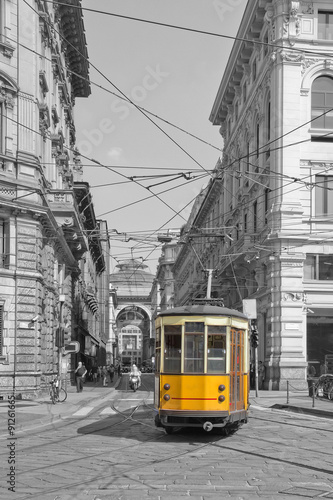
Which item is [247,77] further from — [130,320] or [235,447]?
[130,320]

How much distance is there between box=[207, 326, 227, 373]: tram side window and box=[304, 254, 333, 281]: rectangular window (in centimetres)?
1898

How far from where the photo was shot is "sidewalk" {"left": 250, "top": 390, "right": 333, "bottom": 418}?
19.7 meters

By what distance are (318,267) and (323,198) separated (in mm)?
2904

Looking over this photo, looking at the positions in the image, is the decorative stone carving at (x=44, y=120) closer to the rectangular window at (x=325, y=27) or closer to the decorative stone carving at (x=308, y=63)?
the decorative stone carving at (x=308, y=63)

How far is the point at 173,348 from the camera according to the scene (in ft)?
43.2

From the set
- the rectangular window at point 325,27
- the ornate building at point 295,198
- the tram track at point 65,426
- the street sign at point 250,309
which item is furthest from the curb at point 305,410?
the rectangular window at point 325,27

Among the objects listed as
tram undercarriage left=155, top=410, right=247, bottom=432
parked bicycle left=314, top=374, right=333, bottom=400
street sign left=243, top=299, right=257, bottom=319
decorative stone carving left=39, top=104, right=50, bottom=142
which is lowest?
parked bicycle left=314, top=374, right=333, bottom=400

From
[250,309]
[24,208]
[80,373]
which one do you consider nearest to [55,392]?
[24,208]

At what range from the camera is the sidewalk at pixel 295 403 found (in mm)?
19683

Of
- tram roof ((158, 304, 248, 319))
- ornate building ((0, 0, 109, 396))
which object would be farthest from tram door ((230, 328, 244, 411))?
ornate building ((0, 0, 109, 396))

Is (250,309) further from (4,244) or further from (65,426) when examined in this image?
(65,426)

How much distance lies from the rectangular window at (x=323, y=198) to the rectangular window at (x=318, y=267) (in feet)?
6.01

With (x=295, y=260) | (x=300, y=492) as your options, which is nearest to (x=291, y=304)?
(x=295, y=260)

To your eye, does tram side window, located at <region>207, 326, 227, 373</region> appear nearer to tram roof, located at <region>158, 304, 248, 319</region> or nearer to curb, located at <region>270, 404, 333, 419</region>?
tram roof, located at <region>158, 304, 248, 319</region>
